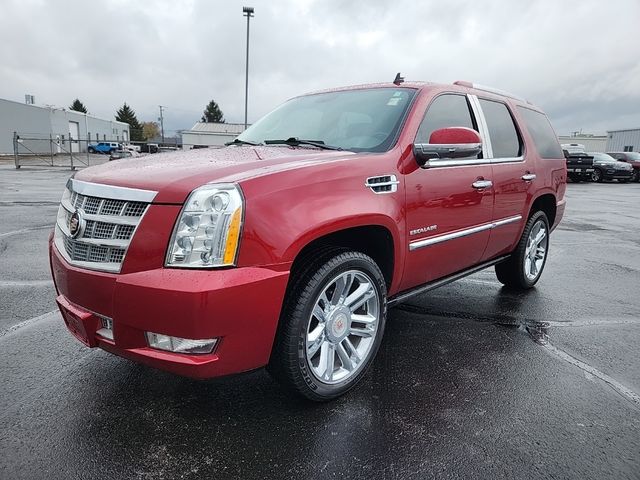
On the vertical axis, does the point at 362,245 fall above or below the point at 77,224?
below

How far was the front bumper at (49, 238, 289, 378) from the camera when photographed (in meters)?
2.02

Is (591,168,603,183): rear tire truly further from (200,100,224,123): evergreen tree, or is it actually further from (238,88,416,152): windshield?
(200,100,224,123): evergreen tree

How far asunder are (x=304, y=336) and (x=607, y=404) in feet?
6.04

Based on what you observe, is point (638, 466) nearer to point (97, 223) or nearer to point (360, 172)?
point (360, 172)

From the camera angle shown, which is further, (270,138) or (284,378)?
(270,138)

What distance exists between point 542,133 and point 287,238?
385cm

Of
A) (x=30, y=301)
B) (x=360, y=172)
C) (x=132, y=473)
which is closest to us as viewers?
(x=132, y=473)

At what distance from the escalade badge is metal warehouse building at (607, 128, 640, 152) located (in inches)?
2248

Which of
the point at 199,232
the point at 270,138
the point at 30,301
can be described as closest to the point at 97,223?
the point at 199,232

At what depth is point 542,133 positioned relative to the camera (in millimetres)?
4945

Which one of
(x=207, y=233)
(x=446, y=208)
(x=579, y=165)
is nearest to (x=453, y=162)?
(x=446, y=208)

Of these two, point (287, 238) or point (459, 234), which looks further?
point (459, 234)

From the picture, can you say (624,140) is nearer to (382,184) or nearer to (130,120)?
(382,184)

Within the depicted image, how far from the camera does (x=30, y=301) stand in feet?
13.7
